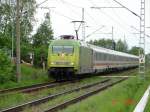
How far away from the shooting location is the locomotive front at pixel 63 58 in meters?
35.7

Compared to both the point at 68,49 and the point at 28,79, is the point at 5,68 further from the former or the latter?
the point at 68,49

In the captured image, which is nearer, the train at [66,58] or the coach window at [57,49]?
the train at [66,58]

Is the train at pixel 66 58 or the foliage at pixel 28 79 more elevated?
the train at pixel 66 58

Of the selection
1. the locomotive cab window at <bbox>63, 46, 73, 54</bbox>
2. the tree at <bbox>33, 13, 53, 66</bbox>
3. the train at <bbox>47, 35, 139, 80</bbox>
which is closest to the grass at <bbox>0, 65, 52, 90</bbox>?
the train at <bbox>47, 35, 139, 80</bbox>

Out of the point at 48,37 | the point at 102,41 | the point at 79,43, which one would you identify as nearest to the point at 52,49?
the point at 79,43

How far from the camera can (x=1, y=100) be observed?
2086cm

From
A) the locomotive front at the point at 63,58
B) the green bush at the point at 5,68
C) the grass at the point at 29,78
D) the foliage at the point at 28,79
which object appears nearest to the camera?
the green bush at the point at 5,68

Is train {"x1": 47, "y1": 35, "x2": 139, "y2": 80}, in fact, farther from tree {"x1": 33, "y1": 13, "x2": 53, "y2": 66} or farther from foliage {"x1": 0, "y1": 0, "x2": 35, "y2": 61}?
tree {"x1": 33, "y1": 13, "x2": 53, "y2": 66}

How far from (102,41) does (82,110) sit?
123m

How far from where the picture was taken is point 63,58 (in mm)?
35750

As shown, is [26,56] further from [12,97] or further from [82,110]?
[82,110]

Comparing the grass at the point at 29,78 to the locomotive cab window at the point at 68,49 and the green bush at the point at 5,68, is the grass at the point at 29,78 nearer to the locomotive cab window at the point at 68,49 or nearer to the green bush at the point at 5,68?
the green bush at the point at 5,68

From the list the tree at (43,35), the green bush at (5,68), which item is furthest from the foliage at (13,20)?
the green bush at (5,68)

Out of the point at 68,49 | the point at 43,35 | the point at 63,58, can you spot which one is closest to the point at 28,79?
the point at 63,58
